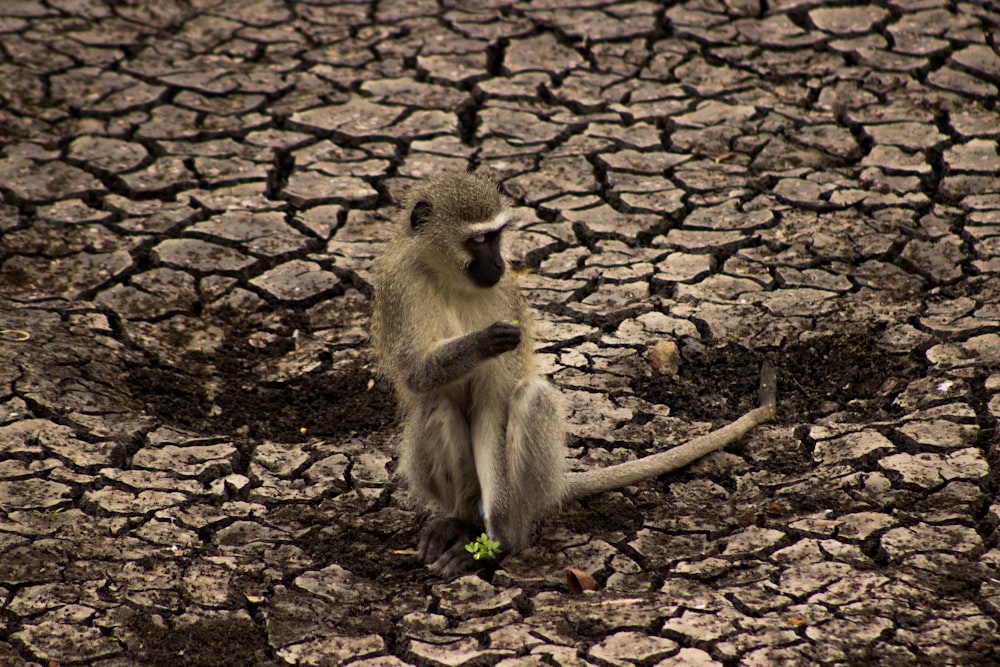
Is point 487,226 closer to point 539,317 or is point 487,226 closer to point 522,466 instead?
point 522,466

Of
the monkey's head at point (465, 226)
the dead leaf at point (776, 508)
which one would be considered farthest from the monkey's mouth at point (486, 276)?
the dead leaf at point (776, 508)

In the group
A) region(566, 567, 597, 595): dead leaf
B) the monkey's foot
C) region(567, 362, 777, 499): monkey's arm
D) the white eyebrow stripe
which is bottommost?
the monkey's foot

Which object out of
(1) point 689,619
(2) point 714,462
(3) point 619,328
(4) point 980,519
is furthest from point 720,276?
(1) point 689,619

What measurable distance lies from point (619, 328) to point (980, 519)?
218 cm

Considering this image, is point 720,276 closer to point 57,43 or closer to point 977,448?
point 977,448

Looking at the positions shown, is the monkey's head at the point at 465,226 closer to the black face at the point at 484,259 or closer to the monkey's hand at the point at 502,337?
the black face at the point at 484,259

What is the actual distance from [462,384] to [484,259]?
1.80ft

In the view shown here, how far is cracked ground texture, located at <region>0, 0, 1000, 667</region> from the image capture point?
4336 millimetres

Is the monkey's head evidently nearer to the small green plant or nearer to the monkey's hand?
the monkey's hand

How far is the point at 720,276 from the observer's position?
665 cm

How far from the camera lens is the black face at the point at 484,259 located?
15.4ft

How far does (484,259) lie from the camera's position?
470cm

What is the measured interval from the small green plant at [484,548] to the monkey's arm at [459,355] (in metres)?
0.65

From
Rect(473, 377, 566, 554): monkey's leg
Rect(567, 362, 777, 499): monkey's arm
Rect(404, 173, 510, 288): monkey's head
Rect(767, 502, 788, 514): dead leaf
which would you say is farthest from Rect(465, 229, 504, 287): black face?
Rect(767, 502, 788, 514): dead leaf
